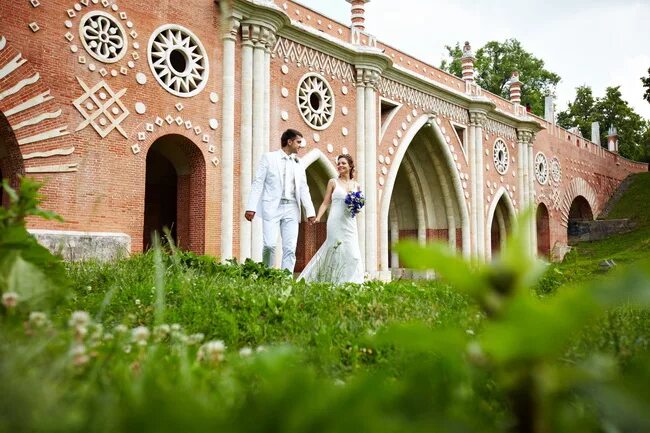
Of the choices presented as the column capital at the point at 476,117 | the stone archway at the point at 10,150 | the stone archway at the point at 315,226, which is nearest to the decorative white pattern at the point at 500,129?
the column capital at the point at 476,117

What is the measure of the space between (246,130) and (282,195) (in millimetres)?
4816

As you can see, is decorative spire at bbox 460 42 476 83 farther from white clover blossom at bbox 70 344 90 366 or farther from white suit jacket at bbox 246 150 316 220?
white clover blossom at bbox 70 344 90 366

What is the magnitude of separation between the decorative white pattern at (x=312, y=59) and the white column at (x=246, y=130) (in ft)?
3.52

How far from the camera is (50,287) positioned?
1939mm

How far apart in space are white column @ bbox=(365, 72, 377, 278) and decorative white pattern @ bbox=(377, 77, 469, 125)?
98 centimetres

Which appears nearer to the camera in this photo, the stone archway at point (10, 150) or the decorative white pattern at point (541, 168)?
the stone archway at point (10, 150)

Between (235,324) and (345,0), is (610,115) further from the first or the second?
(235,324)

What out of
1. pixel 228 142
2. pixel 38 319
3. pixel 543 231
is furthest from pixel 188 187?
pixel 543 231

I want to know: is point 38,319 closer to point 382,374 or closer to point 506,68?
point 382,374

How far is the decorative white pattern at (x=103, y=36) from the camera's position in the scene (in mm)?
10781

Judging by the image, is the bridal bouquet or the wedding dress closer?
the bridal bouquet

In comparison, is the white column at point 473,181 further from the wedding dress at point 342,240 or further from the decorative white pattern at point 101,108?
the decorative white pattern at point 101,108

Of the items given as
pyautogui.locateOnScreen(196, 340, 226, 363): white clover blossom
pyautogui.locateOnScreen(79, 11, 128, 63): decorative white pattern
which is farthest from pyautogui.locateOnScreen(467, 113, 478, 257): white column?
pyautogui.locateOnScreen(196, 340, 226, 363): white clover blossom

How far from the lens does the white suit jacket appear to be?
28.6ft
